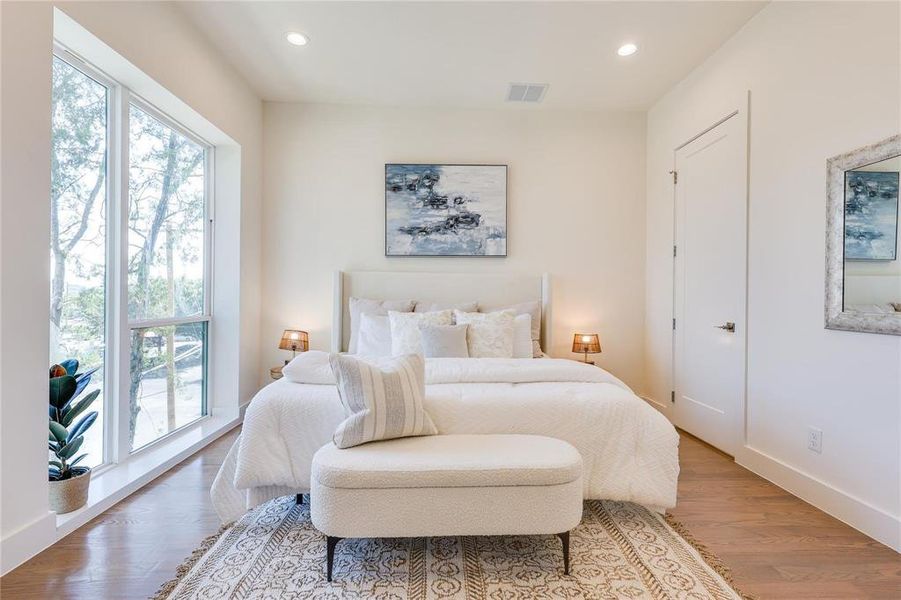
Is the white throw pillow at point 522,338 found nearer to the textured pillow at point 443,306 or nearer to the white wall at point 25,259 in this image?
the textured pillow at point 443,306

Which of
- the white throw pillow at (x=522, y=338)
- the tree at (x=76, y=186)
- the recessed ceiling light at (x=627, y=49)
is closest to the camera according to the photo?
the tree at (x=76, y=186)

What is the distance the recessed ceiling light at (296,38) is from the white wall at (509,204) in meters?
0.97

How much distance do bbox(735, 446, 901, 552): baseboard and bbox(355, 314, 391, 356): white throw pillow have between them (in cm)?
251

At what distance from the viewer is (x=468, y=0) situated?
8.29ft

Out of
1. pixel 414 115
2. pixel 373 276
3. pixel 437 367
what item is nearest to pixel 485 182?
pixel 414 115

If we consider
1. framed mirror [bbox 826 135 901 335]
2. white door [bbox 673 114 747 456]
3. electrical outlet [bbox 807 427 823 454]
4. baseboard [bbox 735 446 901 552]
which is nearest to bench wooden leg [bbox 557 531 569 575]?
baseboard [bbox 735 446 901 552]

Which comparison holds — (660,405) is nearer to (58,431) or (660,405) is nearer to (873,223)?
(873,223)

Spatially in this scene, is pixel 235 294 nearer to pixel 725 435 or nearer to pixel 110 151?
pixel 110 151

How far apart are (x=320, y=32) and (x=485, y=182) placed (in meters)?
1.77

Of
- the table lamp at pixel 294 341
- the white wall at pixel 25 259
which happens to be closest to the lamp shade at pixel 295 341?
the table lamp at pixel 294 341

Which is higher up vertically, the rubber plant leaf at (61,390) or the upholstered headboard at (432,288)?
the upholstered headboard at (432,288)

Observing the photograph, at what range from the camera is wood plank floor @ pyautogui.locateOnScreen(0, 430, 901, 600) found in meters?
1.57

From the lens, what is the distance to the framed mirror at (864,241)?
6.17 ft

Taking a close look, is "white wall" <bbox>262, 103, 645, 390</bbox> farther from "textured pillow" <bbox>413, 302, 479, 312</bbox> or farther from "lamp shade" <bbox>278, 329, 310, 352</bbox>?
"textured pillow" <bbox>413, 302, 479, 312</bbox>
